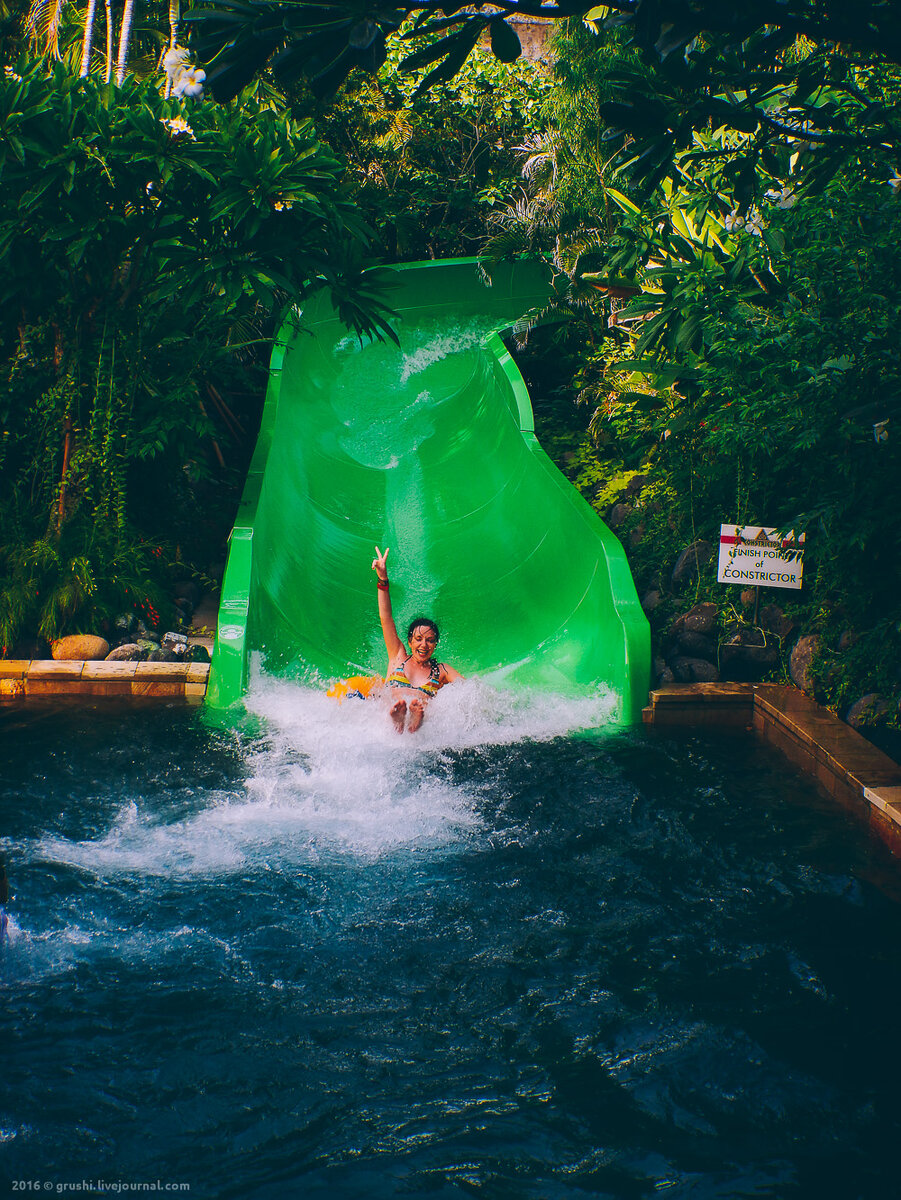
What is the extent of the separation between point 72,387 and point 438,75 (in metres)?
5.04

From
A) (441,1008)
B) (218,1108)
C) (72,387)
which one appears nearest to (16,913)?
(218,1108)

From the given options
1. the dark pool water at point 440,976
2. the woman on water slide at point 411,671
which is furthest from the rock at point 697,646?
the woman on water slide at point 411,671

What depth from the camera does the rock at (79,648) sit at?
6195 millimetres

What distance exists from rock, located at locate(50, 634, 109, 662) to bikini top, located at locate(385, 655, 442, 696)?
194cm

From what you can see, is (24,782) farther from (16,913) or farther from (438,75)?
(438,75)

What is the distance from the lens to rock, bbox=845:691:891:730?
5.45m

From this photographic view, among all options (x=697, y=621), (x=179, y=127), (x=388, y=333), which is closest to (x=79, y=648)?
(x=388, y=333)

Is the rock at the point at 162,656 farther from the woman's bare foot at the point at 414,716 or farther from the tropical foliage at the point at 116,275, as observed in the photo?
the woman's bare foot at the point at 414,716

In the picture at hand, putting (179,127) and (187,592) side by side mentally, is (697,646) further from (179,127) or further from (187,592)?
(179,127)

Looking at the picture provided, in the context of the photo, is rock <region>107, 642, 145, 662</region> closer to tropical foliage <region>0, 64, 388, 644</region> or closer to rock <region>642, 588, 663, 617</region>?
tropical foliage <region>0, 64, 388, 644</region>

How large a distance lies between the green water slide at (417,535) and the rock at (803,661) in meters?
1.01

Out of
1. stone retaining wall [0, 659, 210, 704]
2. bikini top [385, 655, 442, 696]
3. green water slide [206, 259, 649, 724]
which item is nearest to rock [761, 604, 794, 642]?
green water slide [206, 259, 649, 724]

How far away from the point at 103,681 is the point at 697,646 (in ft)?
11.9

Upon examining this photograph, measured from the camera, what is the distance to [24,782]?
466cm
